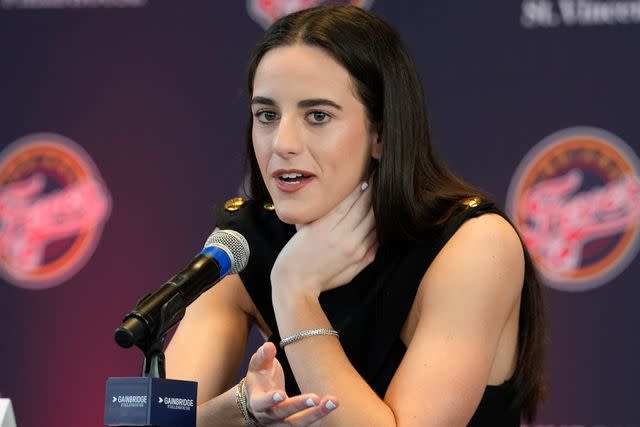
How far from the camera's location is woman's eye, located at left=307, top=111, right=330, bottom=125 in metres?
2.09

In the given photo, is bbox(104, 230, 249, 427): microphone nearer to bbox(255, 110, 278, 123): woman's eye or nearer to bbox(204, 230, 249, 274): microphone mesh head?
bbox(204, 230, 249, 274): microphone mesh head

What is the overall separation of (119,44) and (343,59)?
1.70 meters

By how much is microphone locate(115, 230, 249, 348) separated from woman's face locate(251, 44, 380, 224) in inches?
13.3

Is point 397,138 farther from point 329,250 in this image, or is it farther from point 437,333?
point 437,333

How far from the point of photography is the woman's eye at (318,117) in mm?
2092

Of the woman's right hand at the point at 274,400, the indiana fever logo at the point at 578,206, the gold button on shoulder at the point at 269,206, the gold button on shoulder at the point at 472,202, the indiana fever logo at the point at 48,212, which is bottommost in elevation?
the woman's right hand at the point at 274,400

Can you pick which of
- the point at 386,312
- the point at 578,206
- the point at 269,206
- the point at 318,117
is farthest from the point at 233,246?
the point at 578,206

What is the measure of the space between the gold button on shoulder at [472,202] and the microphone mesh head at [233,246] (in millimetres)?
593

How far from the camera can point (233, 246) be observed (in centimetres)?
173

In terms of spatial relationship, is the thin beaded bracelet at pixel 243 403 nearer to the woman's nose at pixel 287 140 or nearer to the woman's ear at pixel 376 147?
the woman's nose at pixel 287 140

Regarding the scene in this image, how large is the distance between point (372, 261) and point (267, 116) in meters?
0.36

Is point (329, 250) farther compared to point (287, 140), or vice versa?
point (329, 250)

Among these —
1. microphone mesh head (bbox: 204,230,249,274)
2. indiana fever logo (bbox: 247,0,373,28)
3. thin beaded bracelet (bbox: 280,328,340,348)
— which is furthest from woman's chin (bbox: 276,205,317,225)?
indiana fever logo (bbox: 247,0,373,28)

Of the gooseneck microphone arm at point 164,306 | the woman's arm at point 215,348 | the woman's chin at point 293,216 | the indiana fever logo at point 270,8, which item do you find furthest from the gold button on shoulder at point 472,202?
the indiana fever logo at point 270,8
